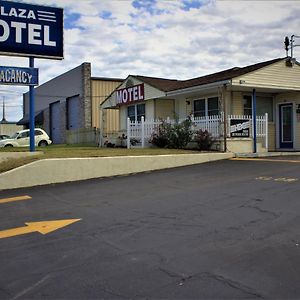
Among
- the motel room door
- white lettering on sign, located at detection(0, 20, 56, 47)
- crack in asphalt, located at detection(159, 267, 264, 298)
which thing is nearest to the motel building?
the motel room door

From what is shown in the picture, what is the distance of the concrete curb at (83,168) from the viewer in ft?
41.3

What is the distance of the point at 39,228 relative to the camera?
23.3ft

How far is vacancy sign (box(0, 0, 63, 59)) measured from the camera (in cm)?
1539

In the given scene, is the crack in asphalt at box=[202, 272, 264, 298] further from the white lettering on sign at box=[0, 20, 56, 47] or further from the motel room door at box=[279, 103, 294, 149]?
the motel room door at box=[279, 103, 294, 149]

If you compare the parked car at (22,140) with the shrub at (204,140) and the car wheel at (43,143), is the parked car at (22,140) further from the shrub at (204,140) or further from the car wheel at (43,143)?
the shrub at (204,140)

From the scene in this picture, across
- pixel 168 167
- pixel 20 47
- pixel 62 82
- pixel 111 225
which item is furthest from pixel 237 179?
pixel 62 82

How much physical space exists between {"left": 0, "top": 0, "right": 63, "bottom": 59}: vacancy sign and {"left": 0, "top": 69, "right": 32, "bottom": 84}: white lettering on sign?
77 centimetres

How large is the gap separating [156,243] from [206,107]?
53.6ft

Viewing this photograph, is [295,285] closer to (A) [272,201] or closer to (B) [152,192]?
(A) [272,201]

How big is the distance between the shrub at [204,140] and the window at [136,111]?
7.32 meters

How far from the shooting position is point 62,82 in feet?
142

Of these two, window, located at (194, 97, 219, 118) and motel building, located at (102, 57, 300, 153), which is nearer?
motel building, located at (102, 57, 300, 153)

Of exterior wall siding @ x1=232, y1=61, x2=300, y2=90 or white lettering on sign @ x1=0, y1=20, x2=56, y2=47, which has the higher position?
white lettering on sign @ x1=0, y1=20, x2=56, y2=47

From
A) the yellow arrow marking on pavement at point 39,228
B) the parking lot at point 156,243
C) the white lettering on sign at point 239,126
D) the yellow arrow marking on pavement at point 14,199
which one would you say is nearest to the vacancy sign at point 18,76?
the parking lot at point 156,243
